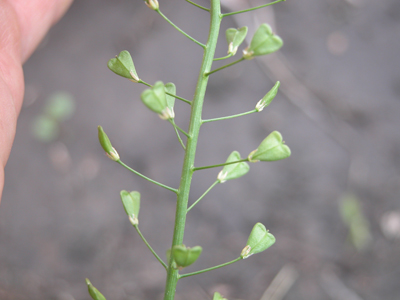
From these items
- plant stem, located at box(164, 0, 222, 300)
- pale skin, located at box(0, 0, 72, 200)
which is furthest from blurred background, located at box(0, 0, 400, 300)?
plant stem, located at box(164, 0, 222, 300)

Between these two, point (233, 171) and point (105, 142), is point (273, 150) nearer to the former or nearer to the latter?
point (233, 171)

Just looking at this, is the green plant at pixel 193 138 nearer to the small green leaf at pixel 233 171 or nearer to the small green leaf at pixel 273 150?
the small green leaf at pixel 273 150

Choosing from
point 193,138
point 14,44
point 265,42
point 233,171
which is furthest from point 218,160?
point 265,42

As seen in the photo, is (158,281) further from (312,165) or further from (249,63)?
(249,63)

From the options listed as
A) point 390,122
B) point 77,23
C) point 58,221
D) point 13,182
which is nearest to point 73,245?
point 58,221

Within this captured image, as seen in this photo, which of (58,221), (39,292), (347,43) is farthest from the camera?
(347,43)

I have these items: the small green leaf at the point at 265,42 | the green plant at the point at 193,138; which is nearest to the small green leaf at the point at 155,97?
the green plant at the point at 193,138

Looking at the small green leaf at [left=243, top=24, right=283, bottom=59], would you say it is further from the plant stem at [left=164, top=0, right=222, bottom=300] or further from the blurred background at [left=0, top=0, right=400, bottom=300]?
the blurred background at [left=0, top=0, right=400, bottom=300]
